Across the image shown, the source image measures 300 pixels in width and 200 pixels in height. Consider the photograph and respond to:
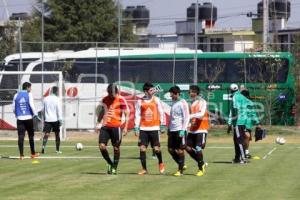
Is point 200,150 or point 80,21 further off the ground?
point 80,21

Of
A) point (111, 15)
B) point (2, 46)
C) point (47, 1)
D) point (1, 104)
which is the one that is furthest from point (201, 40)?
point (1, 104)

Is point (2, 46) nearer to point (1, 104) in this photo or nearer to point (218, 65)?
point (1, 104)

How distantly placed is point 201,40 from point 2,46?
103 feet

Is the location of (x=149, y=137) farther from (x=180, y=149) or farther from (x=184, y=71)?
(x=184, y=71)

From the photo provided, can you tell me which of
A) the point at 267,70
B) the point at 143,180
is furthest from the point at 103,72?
the point at 143,180

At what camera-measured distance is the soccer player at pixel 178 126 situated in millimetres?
17797

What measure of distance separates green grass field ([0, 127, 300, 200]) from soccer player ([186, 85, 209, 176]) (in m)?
0.52

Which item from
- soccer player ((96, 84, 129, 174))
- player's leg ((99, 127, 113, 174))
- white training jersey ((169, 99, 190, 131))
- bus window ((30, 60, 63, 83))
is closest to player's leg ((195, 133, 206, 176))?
white training jersey ((169, 99, 190, 131))

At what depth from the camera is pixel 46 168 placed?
19594mm

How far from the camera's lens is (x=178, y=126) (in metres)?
17.8

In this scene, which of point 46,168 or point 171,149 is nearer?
point 171,149

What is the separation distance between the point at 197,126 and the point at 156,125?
2.94 ft

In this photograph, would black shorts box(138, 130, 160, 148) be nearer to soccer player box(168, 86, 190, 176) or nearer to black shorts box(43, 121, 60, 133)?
soccer player box(168, 86, 190, 176)

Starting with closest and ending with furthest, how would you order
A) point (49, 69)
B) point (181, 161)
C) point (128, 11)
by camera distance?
point (181, 161) → point (49, 69) → point (128, 11)
